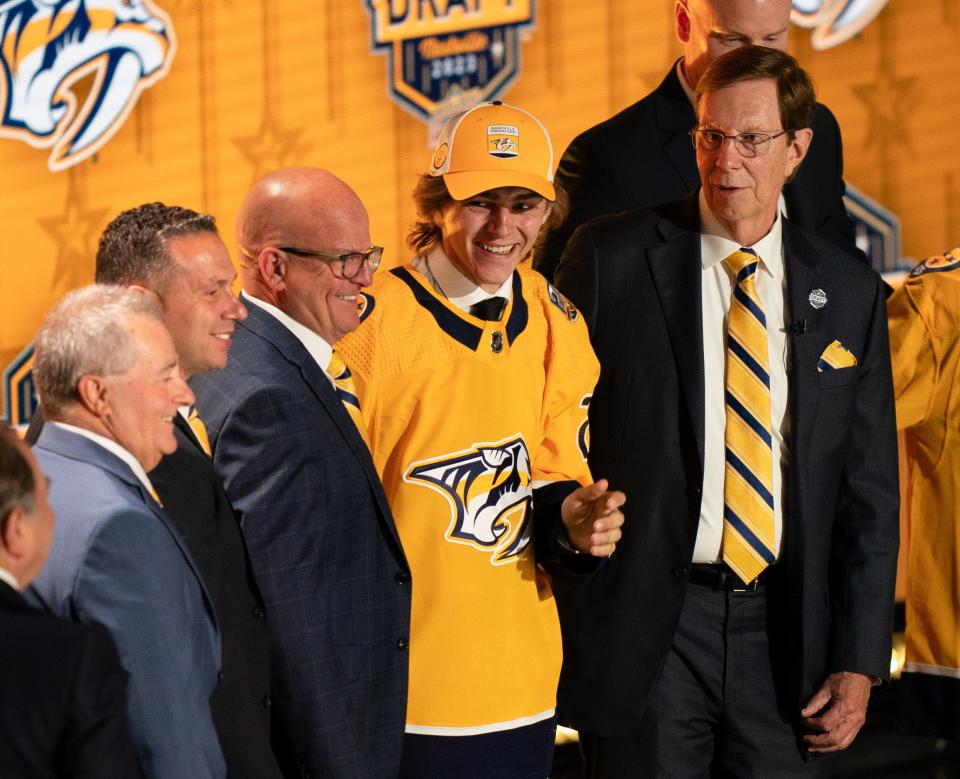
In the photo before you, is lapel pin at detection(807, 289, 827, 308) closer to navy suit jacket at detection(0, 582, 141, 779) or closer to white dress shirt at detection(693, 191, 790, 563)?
white dress shirt at detection(693, 191, 790, 563)

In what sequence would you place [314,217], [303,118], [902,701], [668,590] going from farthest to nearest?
[303,118], [902,701], [668,590], [314,217]

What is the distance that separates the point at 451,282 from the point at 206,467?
54 centimetres

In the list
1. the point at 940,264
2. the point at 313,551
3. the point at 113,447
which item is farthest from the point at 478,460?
the point at 940,264

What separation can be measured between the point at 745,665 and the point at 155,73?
3.67 m

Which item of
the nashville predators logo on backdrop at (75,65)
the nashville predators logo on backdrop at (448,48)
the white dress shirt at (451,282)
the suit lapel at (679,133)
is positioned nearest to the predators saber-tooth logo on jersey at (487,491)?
the white dress shirt at (451,282)

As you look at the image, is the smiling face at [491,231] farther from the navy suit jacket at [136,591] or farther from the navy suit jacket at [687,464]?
the navy suit jacket at [136,591]

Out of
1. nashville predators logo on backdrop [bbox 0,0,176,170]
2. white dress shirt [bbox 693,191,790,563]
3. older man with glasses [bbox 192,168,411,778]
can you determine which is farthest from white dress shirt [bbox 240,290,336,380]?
nashville predators logo on backdrop [bbox 0,0,176,170]

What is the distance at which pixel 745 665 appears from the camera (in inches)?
96.4

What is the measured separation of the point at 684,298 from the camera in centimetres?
248

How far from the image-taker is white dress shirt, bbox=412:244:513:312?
2.30 m

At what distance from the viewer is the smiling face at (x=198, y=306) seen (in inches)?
80.4

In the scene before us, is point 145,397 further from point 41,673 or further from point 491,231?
point 491,231

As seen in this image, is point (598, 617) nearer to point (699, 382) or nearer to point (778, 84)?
point (699, 382)

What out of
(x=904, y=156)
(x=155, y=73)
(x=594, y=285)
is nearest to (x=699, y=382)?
(x=594, y=285)
